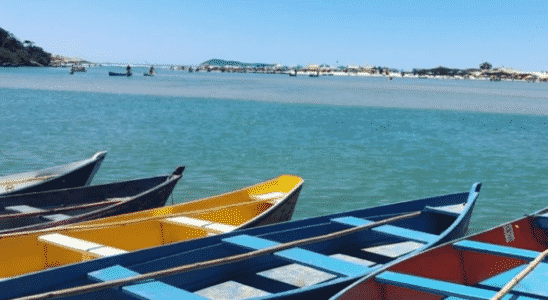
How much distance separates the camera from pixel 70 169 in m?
12.6

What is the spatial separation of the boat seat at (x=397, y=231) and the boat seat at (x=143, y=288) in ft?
11.2

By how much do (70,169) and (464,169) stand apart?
15586 millimetres

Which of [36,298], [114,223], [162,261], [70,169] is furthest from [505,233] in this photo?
[70,169]

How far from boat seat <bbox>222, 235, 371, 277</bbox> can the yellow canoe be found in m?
1.02

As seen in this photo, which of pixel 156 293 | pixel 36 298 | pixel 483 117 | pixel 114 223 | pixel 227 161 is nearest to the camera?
pixel 36 298

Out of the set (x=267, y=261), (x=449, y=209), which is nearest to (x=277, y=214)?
(x=267, y=261)

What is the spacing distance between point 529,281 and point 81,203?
794cm

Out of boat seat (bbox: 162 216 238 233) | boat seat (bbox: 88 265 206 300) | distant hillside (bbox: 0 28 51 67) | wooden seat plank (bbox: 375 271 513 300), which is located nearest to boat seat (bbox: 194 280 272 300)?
boat seat (bbox: 88 265 206 300)

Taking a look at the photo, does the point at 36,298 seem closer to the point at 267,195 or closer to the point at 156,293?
the point at 156,293

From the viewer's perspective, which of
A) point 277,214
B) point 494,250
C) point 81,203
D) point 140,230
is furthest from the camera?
point 81,203

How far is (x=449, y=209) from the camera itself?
962 centimetres

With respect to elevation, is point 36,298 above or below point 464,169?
above

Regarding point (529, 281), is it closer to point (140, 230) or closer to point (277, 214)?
point (277, 214)

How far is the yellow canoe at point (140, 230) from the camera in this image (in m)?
7.19
